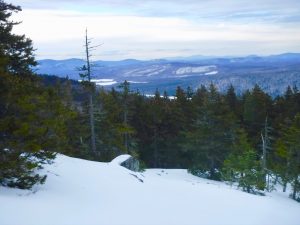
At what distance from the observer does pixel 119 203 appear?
41.5ft

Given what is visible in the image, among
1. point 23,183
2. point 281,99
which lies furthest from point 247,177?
point 281,99

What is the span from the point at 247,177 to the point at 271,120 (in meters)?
24.7

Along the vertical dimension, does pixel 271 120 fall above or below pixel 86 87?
below

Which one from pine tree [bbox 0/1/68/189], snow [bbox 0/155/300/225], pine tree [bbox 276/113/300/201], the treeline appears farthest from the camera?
pine tree [bbox 276/113/300/201]

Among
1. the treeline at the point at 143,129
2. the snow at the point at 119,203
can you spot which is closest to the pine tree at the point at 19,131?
the treeline at the point at 143,129

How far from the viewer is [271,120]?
165 feet

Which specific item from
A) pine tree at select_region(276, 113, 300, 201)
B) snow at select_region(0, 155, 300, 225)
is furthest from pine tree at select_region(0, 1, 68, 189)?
pine tree at select_region(276, 113, 300, 201)

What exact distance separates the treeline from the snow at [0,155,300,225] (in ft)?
3.73

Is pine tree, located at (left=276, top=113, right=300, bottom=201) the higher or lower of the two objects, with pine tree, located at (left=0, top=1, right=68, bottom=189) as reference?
lower

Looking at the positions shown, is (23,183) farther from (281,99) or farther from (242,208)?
(281,99)

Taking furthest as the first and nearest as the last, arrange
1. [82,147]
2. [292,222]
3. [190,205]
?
1. [82,147]
2. [292,222]
3. [190,205]

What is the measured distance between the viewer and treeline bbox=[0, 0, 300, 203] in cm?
1177

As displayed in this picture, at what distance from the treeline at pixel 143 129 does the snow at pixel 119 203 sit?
44.8 inches

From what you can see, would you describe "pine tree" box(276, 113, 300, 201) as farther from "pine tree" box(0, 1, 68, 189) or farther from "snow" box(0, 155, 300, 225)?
"pine tree" box(0, 1, 68, 189)
